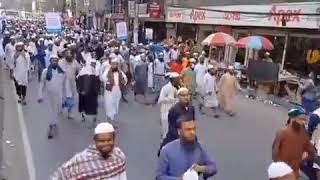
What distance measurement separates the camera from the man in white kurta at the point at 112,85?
13.9 m

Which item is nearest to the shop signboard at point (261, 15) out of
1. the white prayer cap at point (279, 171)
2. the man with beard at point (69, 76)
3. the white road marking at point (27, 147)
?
the man with beard at point (69, 76)

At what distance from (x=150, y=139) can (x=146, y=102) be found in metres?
6.63

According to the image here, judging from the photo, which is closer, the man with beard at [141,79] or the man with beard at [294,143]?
the man with beard at [294,143]

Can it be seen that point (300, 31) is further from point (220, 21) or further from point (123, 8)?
point (123, 8)

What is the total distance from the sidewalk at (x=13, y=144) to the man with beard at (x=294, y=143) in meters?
3.95

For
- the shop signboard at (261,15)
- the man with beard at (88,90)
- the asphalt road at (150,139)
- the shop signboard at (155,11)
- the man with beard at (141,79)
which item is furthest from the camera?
the shop signboard at (155,11)

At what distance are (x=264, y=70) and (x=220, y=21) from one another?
8897 millimetres

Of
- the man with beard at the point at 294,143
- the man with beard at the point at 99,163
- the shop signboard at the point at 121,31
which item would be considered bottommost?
the shop signboard at the point at 121,31

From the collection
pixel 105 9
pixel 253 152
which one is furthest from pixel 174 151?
pixel 105 9

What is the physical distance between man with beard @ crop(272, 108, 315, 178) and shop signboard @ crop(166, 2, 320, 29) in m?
13.2

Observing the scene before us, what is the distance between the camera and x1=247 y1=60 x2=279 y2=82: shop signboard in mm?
21406

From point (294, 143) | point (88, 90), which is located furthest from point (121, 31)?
point (294, 143)

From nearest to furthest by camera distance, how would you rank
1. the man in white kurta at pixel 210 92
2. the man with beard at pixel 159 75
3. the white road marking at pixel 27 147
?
1. the white road marking at pixel 27 147
2. the man in white kurta at pixel 210 92
3. the man with beard at pixel 159 75

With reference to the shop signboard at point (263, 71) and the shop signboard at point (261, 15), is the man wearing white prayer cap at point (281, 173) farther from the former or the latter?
the shop signboard at point (263, 71)
